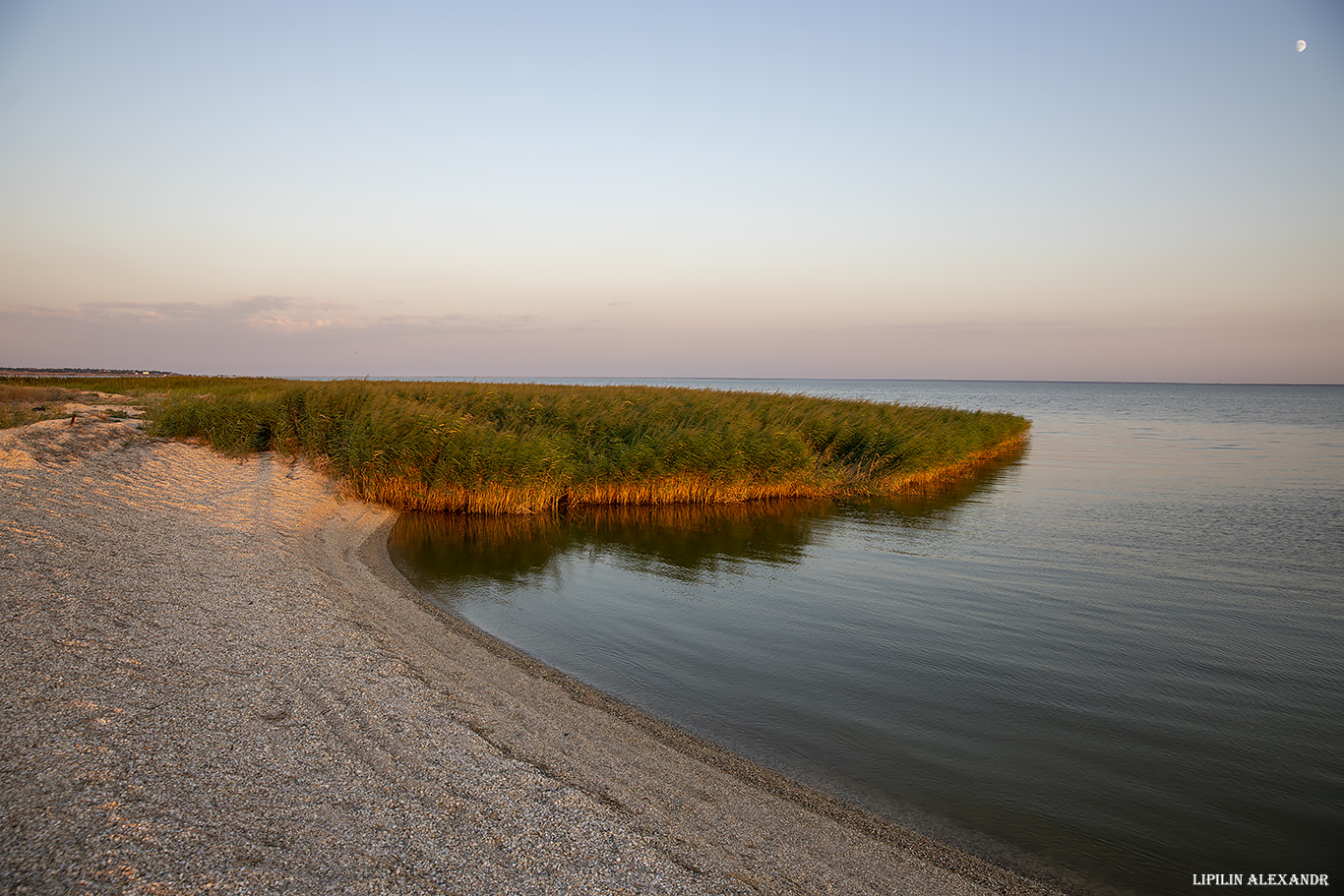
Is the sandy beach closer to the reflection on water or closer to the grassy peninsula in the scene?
the reflection on water

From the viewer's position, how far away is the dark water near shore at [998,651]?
188 inches

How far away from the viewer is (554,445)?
15766mm

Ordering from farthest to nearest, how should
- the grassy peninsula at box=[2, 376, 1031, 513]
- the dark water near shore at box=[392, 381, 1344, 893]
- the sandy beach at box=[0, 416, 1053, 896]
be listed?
the grassy peninsula at box=[2, 376, 1031, 513] < the dark water near shore at box=[392, 381, 1344, 893] < the sandy beach at box=[0, 416, 1053, 896]

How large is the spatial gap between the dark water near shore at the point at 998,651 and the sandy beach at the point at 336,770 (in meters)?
0.88

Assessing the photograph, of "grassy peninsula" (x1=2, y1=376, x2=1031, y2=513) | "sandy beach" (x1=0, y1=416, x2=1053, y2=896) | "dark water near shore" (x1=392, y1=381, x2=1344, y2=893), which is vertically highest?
"grassy peninsula" (x1=2, y1=376, x2=1031, y2=513)

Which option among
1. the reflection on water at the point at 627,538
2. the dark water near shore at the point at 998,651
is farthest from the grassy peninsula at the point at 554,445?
the dark water near shore at the point at 998,651

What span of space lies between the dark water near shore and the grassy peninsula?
918 mm

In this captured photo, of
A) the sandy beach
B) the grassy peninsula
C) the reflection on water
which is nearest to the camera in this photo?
the sandy beach

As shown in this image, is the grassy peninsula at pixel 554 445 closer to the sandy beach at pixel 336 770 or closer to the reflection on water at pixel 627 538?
the reflection on water at pixel 627 538

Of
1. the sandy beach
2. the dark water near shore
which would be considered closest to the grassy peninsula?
the dark water near shore

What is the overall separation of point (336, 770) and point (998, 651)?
22.1ft

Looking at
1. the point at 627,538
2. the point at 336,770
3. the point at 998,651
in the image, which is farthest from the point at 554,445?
the point at 336,770

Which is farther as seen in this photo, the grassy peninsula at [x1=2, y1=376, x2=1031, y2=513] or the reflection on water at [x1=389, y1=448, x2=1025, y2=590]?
the grassy peninsula at [x1=2, y1=376, x2=1031, y2=513]

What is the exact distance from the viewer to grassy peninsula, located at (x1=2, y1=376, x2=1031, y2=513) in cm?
1462
